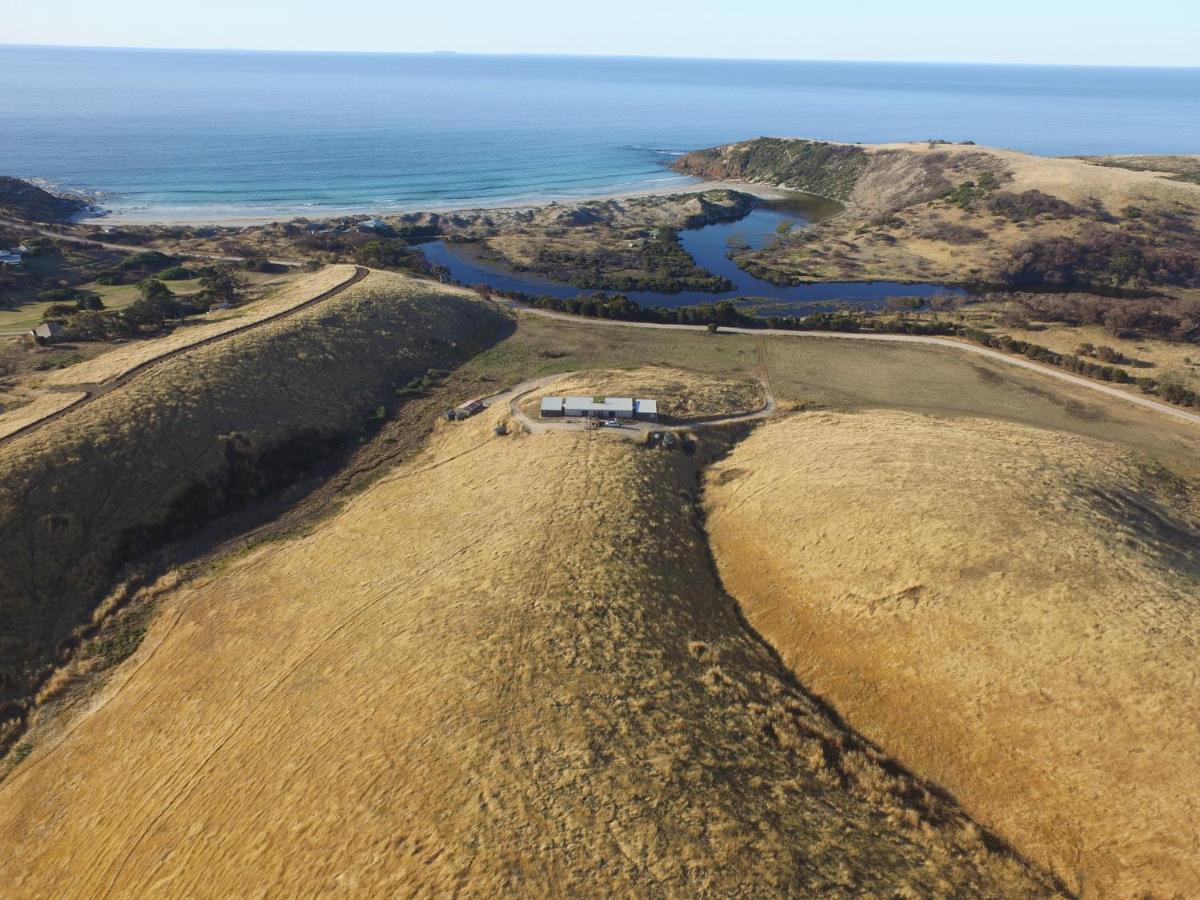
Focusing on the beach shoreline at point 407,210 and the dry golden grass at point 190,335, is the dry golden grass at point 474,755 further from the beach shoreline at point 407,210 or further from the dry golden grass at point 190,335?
the beach shoreline at point 407,210

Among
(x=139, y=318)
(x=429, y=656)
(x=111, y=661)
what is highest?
(x=139, y=318)

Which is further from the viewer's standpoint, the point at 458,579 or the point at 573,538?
the point at 573,538

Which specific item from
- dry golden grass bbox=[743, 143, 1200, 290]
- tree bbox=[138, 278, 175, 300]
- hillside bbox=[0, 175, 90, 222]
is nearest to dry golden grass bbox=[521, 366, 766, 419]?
tree bbox=[138, 278, 175, 300]

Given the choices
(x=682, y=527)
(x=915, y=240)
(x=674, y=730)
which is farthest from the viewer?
(x=915, y=240)

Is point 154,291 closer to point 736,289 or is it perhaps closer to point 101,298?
point 101,298

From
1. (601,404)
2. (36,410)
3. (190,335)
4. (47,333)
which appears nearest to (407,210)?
(190,335)

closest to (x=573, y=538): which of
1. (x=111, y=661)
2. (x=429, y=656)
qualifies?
(x=429, y=656)

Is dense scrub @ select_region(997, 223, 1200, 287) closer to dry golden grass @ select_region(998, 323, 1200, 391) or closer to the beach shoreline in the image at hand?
dry golden grass @ select_region(998, 323, 1200, 391)

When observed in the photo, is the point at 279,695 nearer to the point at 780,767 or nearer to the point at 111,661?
the point at 111,661
